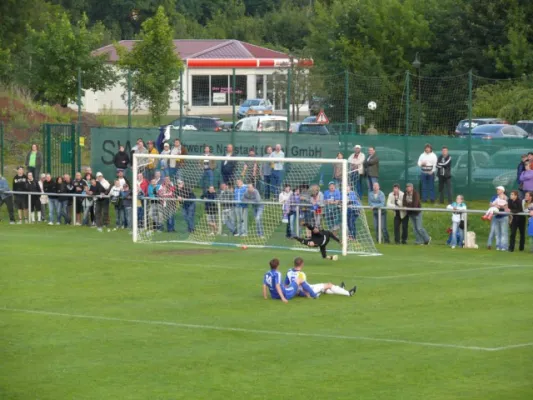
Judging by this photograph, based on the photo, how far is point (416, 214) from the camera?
31078mm

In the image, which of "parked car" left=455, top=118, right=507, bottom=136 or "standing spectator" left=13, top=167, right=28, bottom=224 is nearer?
"standing spectator" left=13, top=167, right=28, bottom=224

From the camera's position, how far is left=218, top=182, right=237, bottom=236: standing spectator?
104 ft

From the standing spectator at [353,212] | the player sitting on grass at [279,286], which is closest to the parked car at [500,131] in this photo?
the standing spectator at [353,212]

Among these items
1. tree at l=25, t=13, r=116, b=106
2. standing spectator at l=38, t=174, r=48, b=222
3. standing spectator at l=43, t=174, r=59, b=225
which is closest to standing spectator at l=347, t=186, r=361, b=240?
standing spectator at l=43, t=174, r=59, b=225

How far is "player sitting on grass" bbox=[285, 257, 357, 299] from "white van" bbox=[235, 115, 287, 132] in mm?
17747

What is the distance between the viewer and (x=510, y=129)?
41.5 meters

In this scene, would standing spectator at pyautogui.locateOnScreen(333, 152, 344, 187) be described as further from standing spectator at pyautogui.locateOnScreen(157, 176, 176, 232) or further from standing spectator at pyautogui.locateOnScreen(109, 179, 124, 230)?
standing spectator at pyautogui.locateOnScreen(109, 179, 124, 230)

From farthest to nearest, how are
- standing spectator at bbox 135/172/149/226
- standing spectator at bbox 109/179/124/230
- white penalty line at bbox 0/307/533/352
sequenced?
standing spectator at bbox 109/179/124/230
standing spectator at bbox 135/172/149/226
white penalty line at bbox 0/307/533/352

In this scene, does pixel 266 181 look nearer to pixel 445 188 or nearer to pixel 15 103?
pixel 445 188

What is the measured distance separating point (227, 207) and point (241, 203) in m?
0.59

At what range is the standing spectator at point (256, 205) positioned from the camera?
31328 millimetres

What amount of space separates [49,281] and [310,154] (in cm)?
1391

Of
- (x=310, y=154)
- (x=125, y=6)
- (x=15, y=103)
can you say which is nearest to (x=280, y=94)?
(x=310, y=154)

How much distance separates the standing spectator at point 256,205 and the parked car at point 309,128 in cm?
579
